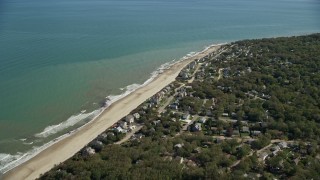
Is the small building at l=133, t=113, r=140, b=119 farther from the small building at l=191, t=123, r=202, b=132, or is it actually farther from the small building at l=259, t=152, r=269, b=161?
the small building at l=259, t=152, r=269, b=161

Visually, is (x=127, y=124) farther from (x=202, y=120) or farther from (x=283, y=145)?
(x=283, y=145)

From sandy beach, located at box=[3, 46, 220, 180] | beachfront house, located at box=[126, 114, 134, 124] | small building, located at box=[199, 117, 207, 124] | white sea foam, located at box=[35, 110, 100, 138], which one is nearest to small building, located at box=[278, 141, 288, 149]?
small building, located at box=[199, 117, 207, 124]

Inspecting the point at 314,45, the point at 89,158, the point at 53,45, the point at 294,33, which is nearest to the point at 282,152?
the point at 89,158

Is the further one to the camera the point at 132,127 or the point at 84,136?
the point at 132,127

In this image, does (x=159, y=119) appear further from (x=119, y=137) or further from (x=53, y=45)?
(x=53, y=45)

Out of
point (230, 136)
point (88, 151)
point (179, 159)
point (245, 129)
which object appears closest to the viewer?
point (179, 159)

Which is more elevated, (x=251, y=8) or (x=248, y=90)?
(x=251, y=8)

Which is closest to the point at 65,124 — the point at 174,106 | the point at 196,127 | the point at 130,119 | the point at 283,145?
the point at 130,119

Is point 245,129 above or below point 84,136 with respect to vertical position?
above
